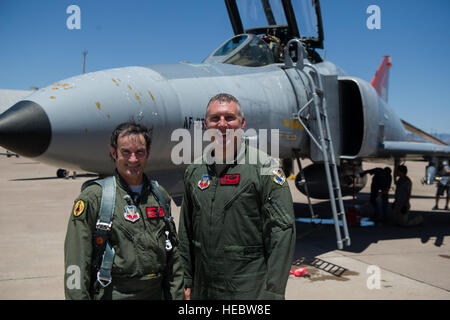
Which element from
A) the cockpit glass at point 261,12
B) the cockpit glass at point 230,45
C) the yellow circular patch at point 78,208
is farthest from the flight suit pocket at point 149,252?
the cockpit glass at point 261,12

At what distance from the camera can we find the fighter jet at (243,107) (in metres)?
3.00

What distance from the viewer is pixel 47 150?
2.94 meters

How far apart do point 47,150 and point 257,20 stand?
5.53 m

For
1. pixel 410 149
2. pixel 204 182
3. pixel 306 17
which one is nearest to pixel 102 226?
pixel 204 182

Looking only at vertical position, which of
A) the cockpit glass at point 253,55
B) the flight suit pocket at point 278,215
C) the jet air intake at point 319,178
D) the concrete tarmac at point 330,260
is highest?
the cockpit glass at point 253,55

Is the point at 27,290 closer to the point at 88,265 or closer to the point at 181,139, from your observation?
the point at 181,139

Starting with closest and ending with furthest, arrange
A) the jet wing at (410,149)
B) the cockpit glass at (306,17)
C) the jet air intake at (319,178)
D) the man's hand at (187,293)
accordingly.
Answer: the man's hand at (187,293)
the cockpit glass at (306,17)
the jet wing at (410,149)
the jet air intake at (319,178)

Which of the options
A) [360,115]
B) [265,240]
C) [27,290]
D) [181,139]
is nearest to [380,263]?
[360,115]

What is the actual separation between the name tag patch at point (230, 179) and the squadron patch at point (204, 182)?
0.09 metres

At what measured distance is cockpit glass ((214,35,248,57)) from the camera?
5541 millimetres

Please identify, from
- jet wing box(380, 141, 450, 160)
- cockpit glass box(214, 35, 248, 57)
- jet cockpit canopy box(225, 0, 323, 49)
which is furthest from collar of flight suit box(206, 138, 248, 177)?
jet wing box(380, 141, 450, 160)

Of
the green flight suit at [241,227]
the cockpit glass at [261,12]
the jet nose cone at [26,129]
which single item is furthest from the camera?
the cockpit glass at [261,12]

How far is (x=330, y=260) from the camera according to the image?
5961 millimetres

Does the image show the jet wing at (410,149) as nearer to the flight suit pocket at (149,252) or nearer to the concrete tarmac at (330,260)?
the concrete tarmac at (330,260)
